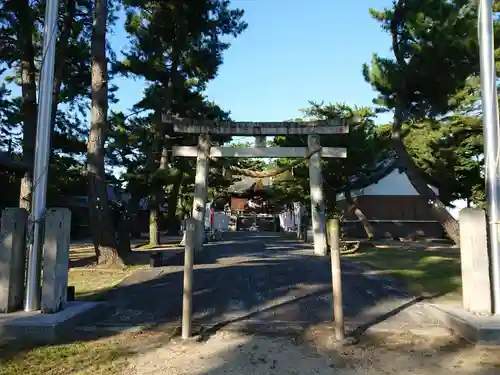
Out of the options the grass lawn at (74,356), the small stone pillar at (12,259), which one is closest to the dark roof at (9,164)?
the small stone pillar at (12,259)

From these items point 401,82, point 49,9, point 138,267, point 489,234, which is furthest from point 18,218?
point 401,82

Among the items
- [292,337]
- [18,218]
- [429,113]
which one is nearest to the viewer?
[292,337]

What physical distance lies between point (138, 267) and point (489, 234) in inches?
299

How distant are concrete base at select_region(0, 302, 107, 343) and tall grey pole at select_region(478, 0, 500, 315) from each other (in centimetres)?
517

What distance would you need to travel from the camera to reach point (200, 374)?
4207 mm

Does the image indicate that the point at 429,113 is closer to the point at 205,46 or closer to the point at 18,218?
the point at 205,46

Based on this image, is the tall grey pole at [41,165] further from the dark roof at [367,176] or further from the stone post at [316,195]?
the dark roof at [367,176]

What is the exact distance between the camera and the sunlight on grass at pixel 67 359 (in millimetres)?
4227

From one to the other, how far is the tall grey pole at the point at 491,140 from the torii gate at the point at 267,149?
810cm

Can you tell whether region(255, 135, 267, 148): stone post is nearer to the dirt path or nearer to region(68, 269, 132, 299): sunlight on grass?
region(68, 269, 132, 299): sunlight on grass

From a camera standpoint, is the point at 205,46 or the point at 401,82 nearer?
the point at 401,82

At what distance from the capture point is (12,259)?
575 centimetres

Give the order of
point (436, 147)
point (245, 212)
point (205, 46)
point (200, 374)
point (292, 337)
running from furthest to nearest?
point (245, 212), point (436, 147), point (205, 46), point (292, 337), point (200, 374)

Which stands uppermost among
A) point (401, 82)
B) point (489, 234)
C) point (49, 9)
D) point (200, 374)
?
point (401, 82)
